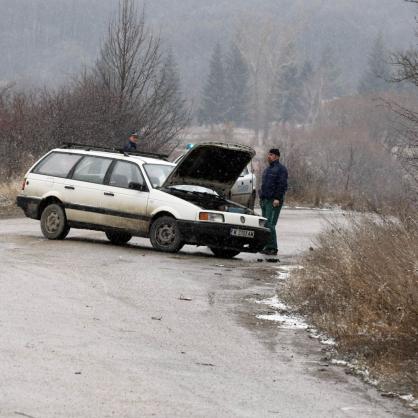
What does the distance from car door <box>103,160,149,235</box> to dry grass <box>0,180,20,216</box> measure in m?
9.45

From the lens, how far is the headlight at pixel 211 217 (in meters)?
16.8

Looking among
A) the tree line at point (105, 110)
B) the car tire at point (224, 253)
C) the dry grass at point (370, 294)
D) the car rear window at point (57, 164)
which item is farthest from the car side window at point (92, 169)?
the tree line at point (105, 110)

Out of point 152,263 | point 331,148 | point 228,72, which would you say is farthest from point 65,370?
point 228,72

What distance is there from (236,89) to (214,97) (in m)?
4.84

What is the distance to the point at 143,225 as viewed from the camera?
1730 cm

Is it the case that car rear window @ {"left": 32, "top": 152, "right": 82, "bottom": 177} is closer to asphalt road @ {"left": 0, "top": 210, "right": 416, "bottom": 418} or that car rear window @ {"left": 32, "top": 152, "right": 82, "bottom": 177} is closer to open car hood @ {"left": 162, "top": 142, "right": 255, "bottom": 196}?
open car hood @ {"left": 162, "top": 142, "right": 255, "bottom": 196}

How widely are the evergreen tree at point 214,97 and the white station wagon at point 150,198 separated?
137 m

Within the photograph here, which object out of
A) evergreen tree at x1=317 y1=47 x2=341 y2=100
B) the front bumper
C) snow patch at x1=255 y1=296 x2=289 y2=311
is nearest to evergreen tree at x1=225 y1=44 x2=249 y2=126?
evergreen tree at x1=317 y1=47 x2=341 y2=100

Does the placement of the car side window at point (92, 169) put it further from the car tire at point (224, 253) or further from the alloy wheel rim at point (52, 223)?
the car tire at point (224, 253)

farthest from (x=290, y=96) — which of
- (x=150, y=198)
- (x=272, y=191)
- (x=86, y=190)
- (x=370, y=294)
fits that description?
(x=370, y=294)

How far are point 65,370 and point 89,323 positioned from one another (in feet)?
7.10

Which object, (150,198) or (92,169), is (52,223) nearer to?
(92,169)

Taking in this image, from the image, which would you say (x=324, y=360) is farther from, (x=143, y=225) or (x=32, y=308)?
(x=143, y=225)

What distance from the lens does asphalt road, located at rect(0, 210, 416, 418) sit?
688 cm
